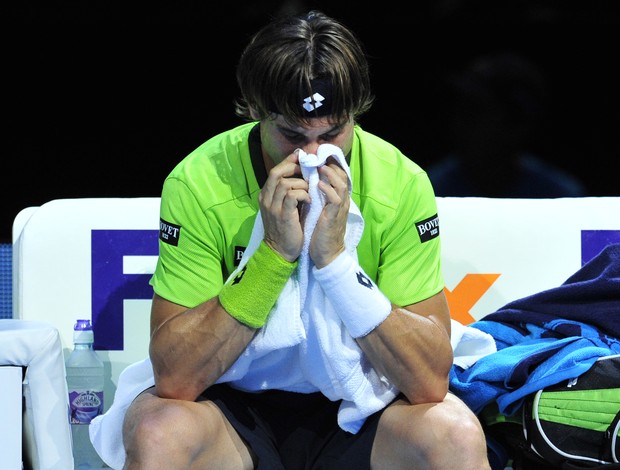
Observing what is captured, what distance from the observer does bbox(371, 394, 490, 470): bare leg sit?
1.93 metres

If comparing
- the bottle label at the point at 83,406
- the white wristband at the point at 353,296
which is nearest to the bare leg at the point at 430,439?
the white wristband at the point at 353,296

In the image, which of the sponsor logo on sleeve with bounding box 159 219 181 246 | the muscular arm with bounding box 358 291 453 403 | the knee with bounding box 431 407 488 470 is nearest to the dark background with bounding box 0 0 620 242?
the sponsor logo on sleeve with bounding box 159 219 181 246

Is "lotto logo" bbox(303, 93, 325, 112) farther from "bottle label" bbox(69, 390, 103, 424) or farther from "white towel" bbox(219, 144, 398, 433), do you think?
"bottle label" bbox(69, 390, 103, 424)

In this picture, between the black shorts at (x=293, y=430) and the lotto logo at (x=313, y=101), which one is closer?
the lotto logo at (x=313, y=101)

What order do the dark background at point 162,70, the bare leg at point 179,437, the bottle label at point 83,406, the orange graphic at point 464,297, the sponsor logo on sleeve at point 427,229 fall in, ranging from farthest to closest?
the dark background at point 162,70, the orange graphic at point 464,297, the bottle label at point 83,406, the sponsor logo on sleeve at point 427,229, the bare leg at point 179,437

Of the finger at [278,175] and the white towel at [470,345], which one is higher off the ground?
the finger at [278,175]

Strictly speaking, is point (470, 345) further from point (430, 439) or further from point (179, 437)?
point (179, 437)

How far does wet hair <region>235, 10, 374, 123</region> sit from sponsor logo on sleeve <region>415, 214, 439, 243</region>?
0.25m

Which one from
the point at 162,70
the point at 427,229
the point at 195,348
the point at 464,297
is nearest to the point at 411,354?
the point at 427,229

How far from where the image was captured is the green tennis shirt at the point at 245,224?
2.12 metres

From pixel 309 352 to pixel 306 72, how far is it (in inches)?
19.4

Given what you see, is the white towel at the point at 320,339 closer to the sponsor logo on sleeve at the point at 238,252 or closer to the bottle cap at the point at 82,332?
the sponsor logo on sleeve at the point at 238,252

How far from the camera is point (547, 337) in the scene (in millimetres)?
2416

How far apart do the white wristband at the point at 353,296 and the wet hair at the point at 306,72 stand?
0.25 m
